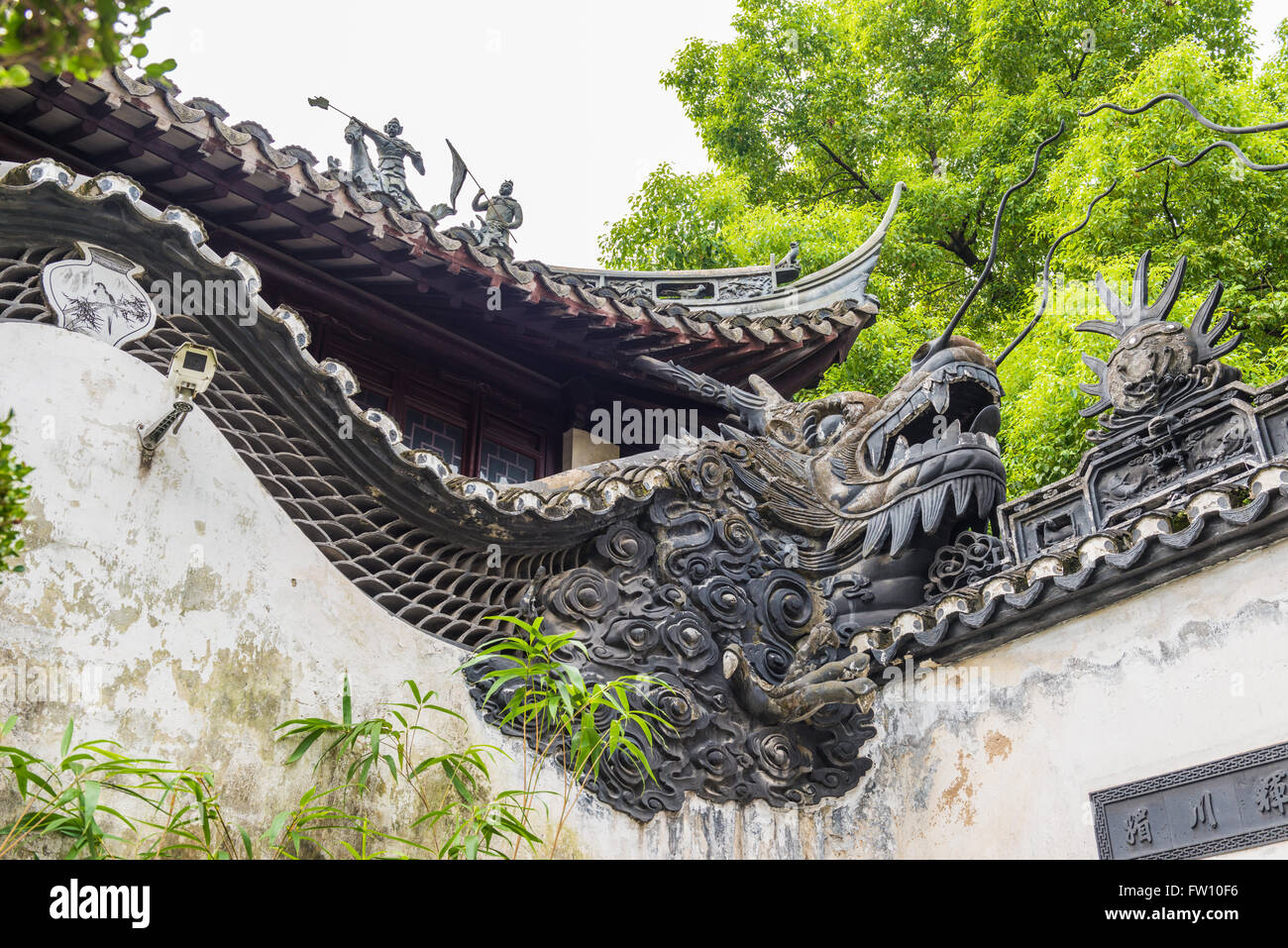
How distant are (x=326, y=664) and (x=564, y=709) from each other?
1109 millimetres

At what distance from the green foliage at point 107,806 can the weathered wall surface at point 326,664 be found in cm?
16

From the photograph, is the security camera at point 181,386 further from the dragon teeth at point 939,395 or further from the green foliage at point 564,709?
the dragon teeth at point 939,395

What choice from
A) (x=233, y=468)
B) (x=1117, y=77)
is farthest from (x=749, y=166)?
(x=233, y=468)

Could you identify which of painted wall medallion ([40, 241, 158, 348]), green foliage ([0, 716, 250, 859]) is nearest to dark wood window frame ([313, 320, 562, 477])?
painted wall medallion ([40, 241, 158, 348])

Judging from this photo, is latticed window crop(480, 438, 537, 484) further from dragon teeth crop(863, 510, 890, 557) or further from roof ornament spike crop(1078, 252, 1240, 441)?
roof ornament spike crop(1078, 252, 1240, 441)

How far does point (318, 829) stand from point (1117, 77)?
11.9 metres

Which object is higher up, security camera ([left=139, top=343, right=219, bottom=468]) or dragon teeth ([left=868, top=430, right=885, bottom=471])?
dragon teeth ([left=868, top=430, right=885, bottom=471])

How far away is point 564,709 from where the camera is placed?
575 cm

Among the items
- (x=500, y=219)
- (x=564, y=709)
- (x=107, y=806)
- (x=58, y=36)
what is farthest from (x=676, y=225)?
(x=58, y=36)

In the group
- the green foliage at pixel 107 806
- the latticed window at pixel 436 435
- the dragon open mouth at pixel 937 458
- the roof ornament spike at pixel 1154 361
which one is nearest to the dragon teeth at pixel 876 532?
the dragon open mouth at pixel 937 458

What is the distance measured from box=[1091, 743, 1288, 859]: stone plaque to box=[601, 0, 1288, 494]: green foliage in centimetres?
428

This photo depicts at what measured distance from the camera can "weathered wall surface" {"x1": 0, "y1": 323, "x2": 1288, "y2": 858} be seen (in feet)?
15.5

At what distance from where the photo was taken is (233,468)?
5.36 m

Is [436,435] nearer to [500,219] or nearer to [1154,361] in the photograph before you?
[500,219]
